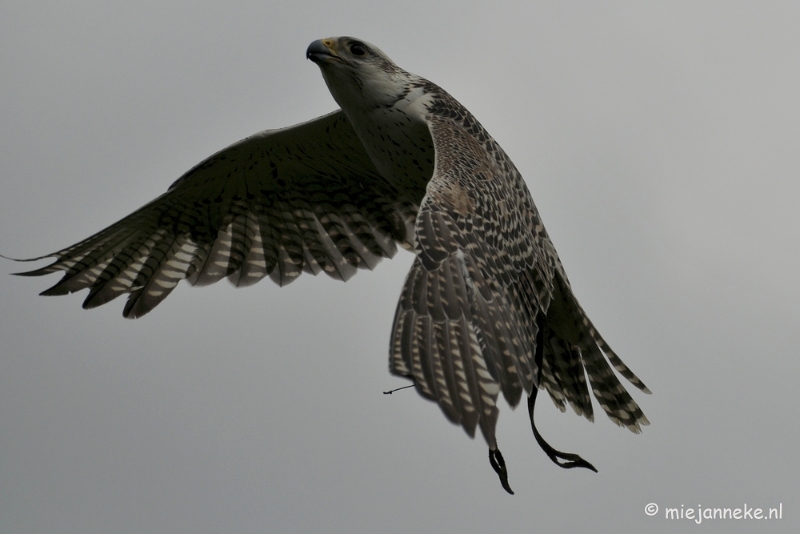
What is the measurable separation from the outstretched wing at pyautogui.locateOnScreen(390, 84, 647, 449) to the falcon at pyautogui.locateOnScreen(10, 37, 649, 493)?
1cm

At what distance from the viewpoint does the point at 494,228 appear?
733 centimetres

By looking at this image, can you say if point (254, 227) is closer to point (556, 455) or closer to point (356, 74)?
point (356, 74)

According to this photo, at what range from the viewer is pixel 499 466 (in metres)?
6.98

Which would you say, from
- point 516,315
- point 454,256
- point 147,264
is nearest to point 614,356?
point 516,315

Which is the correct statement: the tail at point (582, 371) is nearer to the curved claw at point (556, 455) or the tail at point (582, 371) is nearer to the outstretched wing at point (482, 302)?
the outstretched wing at point (482, 302)

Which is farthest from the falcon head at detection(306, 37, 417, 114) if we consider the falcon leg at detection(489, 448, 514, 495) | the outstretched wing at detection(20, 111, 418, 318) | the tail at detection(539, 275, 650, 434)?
the falcon leg at detection(489, 448, 514, 495)

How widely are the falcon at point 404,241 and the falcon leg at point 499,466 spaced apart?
12 mm

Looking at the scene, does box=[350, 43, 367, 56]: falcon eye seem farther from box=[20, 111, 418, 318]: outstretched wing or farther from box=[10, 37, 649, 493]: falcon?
box=[20, 111, 418, 318]: outstretched wing

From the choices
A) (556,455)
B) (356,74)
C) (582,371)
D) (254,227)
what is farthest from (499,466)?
(254,227)

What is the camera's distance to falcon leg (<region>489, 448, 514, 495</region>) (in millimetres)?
6867

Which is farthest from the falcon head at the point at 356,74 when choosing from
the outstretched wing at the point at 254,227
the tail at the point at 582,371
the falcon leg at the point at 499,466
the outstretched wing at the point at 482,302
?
the falcon leg at the point at 499,466

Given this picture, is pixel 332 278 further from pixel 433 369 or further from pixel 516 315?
pixel 433 369

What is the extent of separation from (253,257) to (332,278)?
70 cm

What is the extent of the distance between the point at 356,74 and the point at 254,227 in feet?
7.09
